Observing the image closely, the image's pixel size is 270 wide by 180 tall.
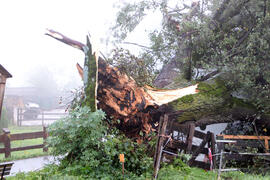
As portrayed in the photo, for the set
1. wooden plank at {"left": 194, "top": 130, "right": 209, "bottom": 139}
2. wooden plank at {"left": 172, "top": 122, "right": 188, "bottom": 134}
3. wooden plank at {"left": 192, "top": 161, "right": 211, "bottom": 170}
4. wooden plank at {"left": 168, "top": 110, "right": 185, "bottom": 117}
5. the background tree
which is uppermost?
the background tree

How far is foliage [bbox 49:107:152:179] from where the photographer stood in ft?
16.5

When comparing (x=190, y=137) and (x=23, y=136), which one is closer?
(x=190, y=137)

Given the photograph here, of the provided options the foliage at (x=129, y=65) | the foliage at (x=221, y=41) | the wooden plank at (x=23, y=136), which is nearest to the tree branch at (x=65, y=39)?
the foliage at (x=129, y=65)

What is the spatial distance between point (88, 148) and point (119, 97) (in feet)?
4.64

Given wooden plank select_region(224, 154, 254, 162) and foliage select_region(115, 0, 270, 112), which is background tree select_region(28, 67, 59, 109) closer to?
foliage select_region(115, 0, 270, 112)

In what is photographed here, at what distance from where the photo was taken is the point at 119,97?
6.04 m

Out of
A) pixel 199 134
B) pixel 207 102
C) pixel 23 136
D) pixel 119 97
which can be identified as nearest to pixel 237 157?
pixel 199 134

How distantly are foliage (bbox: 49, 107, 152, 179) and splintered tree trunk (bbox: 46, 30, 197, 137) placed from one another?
51 centimetres

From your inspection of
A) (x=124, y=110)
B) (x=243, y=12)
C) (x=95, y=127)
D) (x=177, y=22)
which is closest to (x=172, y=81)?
(x=177, y=22)

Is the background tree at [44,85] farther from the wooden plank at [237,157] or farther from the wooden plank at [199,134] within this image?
the wooden plank at [237,157]

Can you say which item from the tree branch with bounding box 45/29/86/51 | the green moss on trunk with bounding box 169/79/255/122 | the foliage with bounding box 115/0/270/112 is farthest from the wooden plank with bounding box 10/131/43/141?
the green moss on trunk with bounding box 169/79/255/122

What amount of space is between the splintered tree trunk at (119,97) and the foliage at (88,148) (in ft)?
1.68

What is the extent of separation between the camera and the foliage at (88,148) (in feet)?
16.5

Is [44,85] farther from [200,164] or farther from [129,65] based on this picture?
[129,65]
